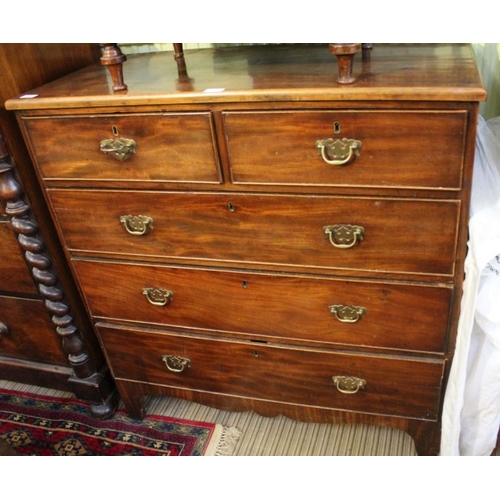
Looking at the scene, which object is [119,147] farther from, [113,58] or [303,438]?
[303,438]

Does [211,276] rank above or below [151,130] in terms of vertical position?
below

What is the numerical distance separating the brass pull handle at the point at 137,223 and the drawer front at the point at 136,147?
0.10 metres

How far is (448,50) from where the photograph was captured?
3.90ft

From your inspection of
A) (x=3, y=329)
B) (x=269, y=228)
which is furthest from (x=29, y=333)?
(x=269, y=228)


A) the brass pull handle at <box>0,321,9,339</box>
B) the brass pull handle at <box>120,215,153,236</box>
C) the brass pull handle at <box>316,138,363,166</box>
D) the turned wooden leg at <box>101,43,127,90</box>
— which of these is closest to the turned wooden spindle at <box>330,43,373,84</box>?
the brass pull handle at <box>316,138,363,166</box>

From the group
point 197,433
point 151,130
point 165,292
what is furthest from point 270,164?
point 197,433

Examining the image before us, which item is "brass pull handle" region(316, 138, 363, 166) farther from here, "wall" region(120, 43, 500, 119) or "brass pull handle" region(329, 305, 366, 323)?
"wall" region(120, 43, 500, 119)

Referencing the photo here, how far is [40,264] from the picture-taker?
150 cm

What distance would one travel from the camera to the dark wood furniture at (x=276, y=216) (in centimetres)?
102

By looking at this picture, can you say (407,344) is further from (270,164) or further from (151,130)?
(151,130)

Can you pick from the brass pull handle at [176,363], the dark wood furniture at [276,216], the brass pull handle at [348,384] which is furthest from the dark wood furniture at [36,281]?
the brass pull handle at [348,384]

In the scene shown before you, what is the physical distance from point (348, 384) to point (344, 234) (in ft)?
1.47
